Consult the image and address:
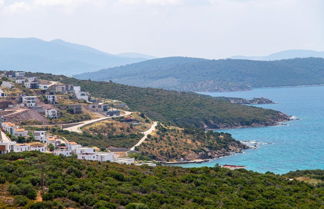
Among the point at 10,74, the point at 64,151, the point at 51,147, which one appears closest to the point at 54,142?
the point at 51,147

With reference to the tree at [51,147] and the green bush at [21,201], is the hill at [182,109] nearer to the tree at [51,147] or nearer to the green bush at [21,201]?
the tree at [51,147]

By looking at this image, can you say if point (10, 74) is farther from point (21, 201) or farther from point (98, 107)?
point (21, 201)

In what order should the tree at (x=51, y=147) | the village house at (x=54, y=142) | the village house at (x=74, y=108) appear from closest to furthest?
the tree at (x=51, y=147) → the village house at (x=54, y=142) → the village house at (x=74, y=108)

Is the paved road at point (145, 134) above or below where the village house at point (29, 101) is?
below

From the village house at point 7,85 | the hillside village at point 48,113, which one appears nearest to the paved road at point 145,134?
the hillside village at point 48,113

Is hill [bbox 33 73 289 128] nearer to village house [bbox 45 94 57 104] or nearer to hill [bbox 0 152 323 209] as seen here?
village house [bbox 45 94 57 104]

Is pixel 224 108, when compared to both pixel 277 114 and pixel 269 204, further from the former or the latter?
pixel 269 204

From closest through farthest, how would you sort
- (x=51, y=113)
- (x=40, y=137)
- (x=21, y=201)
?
(x=21, y=201), (x=40, y=137), (x=51, y=113)

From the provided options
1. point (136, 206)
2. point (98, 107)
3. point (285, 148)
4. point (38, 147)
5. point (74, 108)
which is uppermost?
point (74, 108)
